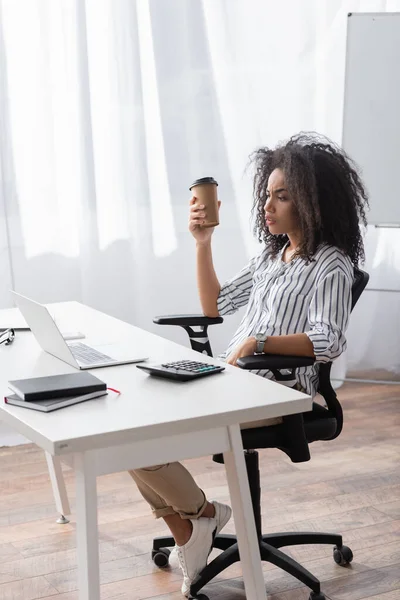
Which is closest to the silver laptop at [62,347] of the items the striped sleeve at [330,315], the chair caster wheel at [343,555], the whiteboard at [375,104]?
the striped sleeve at [330,315]

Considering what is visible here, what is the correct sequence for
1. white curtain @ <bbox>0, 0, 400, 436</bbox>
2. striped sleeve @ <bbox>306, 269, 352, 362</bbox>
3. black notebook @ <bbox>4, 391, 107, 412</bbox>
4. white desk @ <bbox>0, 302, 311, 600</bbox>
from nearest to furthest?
white desk @ <bbox>0, 302, 311, 600</bbox> → black notebook @ <bbox>4, 391, 107, 412</bbox> → striped sleeve @ <bbox>306, 269, 352, 362</bbox> → white curtain @ <bbox>0, 0, 400, 436</bbox>

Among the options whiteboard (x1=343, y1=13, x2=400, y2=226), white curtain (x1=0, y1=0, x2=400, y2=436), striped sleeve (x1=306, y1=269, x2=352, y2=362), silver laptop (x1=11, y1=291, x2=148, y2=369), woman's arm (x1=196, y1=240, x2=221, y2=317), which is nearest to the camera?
silver laptop (x1=11, y1=291, x2=148, y2=369)

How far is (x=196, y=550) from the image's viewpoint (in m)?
2.27

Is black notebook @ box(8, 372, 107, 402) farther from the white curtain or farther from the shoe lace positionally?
the white curtain

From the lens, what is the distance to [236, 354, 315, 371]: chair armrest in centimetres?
212

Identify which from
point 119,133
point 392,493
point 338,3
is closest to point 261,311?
point 392,493

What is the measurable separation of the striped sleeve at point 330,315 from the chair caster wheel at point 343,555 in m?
0.57

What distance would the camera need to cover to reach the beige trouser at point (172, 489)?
216cm

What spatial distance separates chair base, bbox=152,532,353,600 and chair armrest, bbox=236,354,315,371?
1.76 ft

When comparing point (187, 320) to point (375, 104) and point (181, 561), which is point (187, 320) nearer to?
point (181, 561)

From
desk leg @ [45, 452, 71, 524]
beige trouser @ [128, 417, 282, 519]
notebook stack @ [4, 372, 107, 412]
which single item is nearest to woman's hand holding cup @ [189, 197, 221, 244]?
beige trouser @ [128, 417, 282, 519]

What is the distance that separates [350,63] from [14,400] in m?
2.76

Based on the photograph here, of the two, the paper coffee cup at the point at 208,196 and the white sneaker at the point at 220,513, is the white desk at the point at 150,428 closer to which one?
the white sneaker at the point at 220,513

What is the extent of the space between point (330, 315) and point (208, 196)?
44 centimetres
